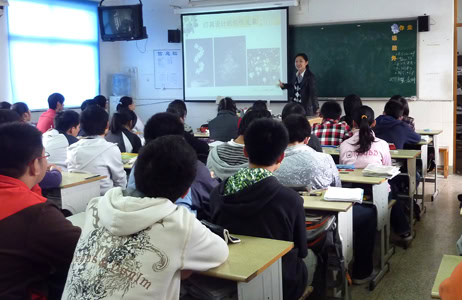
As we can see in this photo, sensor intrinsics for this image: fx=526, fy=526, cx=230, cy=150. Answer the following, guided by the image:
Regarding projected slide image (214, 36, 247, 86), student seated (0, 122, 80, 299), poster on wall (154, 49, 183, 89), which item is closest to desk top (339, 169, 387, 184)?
student seated (0, 122, 80, 299)

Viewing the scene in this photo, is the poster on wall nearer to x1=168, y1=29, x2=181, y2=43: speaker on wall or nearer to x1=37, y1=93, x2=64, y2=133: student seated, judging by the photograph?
x1=168, y1=29, x2=181, y2=43: speaker on wall

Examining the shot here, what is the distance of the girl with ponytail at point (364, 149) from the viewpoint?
416cm

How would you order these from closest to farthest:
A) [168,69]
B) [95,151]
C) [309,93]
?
1. [95,151]
2. [309,93]
3. [168,69]

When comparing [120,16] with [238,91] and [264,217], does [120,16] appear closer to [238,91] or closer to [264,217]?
[238,91]

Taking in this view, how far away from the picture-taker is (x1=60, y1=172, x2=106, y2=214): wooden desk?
360 centimetres

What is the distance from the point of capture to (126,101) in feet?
22.7

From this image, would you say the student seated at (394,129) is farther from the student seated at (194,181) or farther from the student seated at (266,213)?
the student seated at (266,213)

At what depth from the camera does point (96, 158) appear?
13.1 ft

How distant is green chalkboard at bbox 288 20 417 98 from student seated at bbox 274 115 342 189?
496cm

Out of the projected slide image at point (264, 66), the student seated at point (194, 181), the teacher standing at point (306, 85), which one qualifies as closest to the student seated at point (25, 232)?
the student seated at point (194, 181)

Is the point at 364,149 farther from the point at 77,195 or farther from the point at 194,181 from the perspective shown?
the point at 77,195

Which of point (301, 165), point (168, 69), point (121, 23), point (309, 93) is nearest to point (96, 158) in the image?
point (301, 165)

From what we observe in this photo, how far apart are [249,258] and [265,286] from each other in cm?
15

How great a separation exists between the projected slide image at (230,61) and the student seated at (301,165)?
18.6 ft
